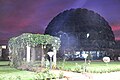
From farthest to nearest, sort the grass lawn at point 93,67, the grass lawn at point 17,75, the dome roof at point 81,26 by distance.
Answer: the dome roof at point 81,26 → the grass lawn at point 93,67 → the grass lawn at point 17,75

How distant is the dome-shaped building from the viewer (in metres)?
77.6

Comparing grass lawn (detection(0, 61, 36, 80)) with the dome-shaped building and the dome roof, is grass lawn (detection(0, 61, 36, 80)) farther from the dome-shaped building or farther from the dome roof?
the dome roof

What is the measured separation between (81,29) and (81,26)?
198 centimetres

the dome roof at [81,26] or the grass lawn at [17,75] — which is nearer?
the grass lawn at [17,75]

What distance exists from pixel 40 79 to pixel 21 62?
1461 cm

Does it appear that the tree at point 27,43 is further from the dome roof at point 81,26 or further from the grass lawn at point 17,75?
the dome roof at point 81,26

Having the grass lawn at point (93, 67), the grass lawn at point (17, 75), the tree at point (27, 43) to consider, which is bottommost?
the grass lawn at point (17, 75)

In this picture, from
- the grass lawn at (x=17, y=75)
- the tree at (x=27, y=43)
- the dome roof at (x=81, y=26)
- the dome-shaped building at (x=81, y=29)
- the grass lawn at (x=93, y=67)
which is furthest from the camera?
the dome roof at (x=81, y=26)

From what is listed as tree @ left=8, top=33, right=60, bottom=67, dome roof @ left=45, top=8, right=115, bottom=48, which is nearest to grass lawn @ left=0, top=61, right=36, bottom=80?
tree @ left=8, top=33, right=60, bottom=67

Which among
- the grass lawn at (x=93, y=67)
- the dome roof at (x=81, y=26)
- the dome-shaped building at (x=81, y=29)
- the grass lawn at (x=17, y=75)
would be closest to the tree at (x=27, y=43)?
the grass lawn at (x=93, y=67)

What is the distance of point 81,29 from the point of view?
8506cm

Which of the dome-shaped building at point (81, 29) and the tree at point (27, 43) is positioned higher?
the dome-shaped building at point (81, 29)

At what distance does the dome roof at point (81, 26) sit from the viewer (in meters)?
83.3

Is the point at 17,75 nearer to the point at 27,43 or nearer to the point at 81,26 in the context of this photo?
the point at 27,43
